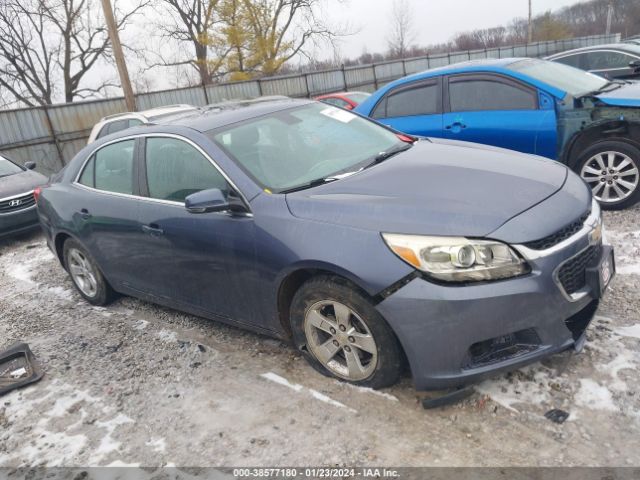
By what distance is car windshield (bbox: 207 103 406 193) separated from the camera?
3248mm

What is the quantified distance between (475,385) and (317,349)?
0.93 m

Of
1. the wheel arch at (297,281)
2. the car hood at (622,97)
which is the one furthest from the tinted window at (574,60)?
the wheel arch at (297,281)

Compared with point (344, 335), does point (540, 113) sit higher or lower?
higher

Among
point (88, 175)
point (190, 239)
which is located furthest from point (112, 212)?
point (190, 239)

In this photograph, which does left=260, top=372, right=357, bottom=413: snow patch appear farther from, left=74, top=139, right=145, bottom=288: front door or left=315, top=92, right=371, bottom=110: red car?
left=315, top=92, right=371, bottom=110: red car

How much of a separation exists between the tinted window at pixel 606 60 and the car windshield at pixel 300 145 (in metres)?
8.14

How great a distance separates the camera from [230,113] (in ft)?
12.5

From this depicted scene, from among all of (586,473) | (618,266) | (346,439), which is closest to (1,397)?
(346,439)

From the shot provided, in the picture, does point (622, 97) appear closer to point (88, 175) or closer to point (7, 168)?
point (88, 175)

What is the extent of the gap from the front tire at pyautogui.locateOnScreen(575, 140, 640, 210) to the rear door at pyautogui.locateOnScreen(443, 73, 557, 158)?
1.16 feet

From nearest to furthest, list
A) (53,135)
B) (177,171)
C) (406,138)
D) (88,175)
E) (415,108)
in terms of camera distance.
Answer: (177,171), (406,138), (88,175), (415,108), (53,135)

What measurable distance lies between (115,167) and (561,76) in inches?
189

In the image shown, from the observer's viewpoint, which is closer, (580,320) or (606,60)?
(580,320)

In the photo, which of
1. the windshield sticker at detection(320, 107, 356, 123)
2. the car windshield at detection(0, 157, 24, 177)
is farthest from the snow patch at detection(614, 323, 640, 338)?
the car windshield at detection(0, 157, 24, 177)
